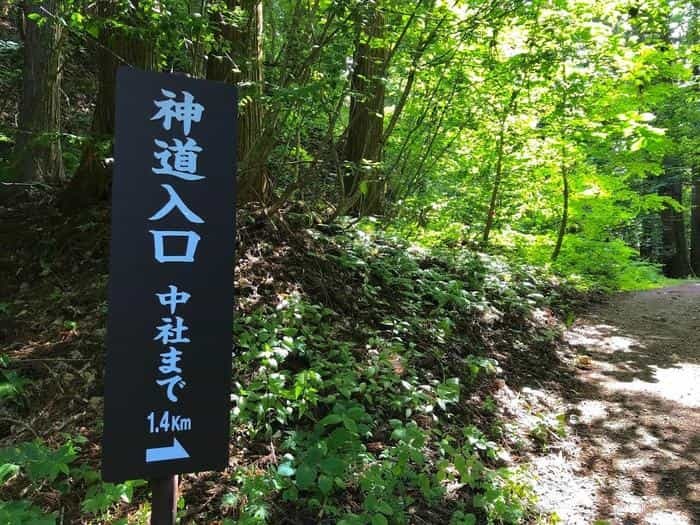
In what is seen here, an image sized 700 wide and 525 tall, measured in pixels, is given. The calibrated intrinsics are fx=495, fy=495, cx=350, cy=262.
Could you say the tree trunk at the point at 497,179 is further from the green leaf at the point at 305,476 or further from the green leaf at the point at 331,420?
the green leaf at the point at 305,476

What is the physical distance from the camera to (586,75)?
20.5 ft

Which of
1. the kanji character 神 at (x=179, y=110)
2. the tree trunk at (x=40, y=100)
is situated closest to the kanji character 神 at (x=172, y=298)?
the kanji character 神 at (x=179, y=110)

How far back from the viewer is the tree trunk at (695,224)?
51.5ft

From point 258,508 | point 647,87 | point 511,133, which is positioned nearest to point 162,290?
point 258,508

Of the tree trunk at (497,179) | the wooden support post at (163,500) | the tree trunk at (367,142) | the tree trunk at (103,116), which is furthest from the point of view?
the tree trunk at (497,179)

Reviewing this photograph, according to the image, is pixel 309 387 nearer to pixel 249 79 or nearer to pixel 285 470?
pixel 285 470

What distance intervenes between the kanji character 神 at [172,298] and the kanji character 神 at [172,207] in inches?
11.4

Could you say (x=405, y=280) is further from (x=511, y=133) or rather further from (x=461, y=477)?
(x=511, y=133)

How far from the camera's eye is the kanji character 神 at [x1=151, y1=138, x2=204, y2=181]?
6.72ft

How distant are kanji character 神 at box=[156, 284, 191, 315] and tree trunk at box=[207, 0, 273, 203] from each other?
2.65 meters

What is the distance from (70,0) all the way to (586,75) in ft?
18.8

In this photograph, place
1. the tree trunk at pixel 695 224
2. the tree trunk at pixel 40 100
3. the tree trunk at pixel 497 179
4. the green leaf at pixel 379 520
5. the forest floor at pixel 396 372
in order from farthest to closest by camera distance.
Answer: the tree trunk at pixel 695 224
the tree trunk at pixel 497 179
the tree trunk at pixel 40 100
the forest floor at pixel 396 372
the green leaf at pixel 379 520

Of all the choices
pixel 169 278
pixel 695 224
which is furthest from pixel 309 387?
pixel 695 224

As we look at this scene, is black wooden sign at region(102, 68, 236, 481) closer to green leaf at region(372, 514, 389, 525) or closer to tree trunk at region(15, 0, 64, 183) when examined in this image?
green leaf at region(372, 514, 389, 525)
